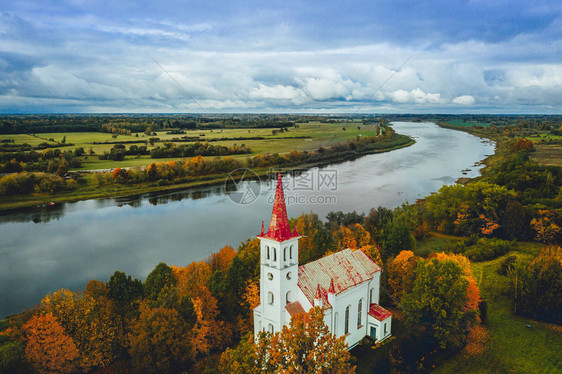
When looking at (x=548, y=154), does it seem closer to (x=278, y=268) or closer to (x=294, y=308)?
(x=294, y=308)

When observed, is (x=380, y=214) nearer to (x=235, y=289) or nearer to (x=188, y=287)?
(x=235, y=289)

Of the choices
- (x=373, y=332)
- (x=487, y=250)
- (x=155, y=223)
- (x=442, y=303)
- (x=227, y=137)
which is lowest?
(x=155, y=223)

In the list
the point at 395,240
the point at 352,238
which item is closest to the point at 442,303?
the point at 352,238

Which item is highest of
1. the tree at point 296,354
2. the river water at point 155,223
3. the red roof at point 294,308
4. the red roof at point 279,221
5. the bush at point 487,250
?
the red roof at point 279,221

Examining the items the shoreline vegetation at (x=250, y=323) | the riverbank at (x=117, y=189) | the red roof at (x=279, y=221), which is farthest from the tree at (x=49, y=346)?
the riverbank at (x=117, y=189)

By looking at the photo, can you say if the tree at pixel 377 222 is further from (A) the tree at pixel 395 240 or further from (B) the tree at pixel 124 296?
(B) the tree at pixel 124 296

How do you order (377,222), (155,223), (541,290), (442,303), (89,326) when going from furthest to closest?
(155,223) → (377,222) → (541,290) → (442,303) → (89,326)

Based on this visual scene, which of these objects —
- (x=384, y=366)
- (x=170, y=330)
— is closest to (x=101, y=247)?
(x=170, y=330)
